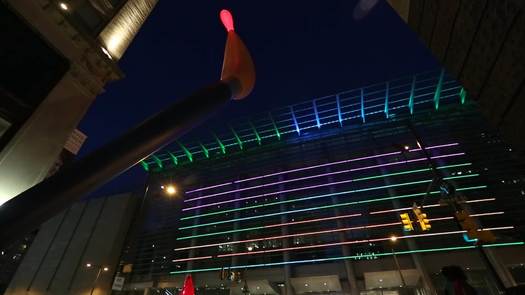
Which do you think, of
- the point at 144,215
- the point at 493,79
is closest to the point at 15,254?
the point at 144,215

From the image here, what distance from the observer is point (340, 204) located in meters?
37.8

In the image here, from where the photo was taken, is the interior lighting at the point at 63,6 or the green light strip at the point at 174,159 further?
the green light strip at the point at 174,159

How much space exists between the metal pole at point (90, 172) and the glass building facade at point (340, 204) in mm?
20035

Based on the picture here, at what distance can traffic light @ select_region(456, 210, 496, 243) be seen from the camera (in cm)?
1075

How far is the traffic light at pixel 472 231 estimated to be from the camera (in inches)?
423

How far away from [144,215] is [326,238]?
35199 mm

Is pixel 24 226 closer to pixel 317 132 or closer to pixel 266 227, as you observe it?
pixel 266 227

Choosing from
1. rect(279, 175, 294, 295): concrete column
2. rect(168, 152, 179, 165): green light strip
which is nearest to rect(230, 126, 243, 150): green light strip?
rect(168, 152, 179, 165): green light strip

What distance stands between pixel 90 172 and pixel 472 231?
13.6 m

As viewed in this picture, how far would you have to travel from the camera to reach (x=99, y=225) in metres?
50.0

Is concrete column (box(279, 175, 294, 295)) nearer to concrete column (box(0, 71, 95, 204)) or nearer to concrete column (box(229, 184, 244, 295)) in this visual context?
concrete column (box(229, 184, 244, 295))

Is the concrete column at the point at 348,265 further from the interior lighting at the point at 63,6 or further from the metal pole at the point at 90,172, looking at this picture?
the interior lighting at the point at 63,6

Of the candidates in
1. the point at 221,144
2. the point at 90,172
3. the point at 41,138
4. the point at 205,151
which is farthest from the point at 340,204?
the point at 90,172

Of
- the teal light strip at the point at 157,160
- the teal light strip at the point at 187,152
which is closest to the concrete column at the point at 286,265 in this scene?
the teal light strip at the point at 187,152
